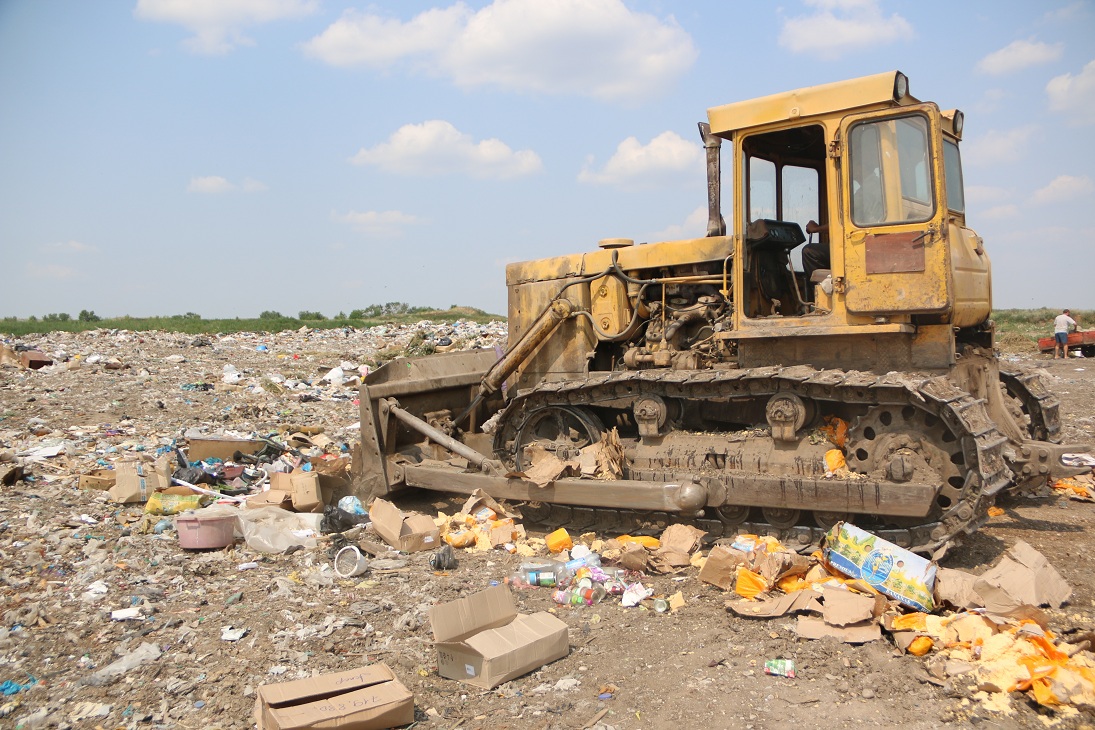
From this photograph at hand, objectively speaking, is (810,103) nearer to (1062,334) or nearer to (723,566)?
(723,566)

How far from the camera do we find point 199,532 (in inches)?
223

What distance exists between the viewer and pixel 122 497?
673 centimetres

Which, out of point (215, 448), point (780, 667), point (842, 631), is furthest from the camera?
point (215, 448)

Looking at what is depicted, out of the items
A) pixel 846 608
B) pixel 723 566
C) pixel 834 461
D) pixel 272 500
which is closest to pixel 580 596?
pixel 723 566

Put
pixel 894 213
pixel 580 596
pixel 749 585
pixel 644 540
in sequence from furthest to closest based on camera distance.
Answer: pixel 644 540 → pixel 894 213 → pixel 580 596 → pixel 749 585

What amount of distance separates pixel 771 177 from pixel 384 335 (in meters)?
16.9

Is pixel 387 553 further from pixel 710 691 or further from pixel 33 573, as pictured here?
pixel 710 691

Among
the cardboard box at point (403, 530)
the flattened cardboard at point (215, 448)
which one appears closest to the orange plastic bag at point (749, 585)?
the cardboard box at point (403, 530)

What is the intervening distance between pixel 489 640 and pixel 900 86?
3925mm

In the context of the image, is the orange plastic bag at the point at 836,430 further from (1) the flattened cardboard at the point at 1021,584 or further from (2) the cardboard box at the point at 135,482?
(2) the cardboard box at the point at 135,482

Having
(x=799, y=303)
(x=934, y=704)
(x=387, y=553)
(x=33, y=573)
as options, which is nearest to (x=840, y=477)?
(x=799, y=303)

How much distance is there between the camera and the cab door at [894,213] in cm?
487

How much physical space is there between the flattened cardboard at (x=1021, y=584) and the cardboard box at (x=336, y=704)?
9.00 ft

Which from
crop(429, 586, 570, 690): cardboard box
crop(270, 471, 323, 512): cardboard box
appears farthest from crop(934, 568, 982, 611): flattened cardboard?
crop(270, 471, 323, 512): cardboard box
